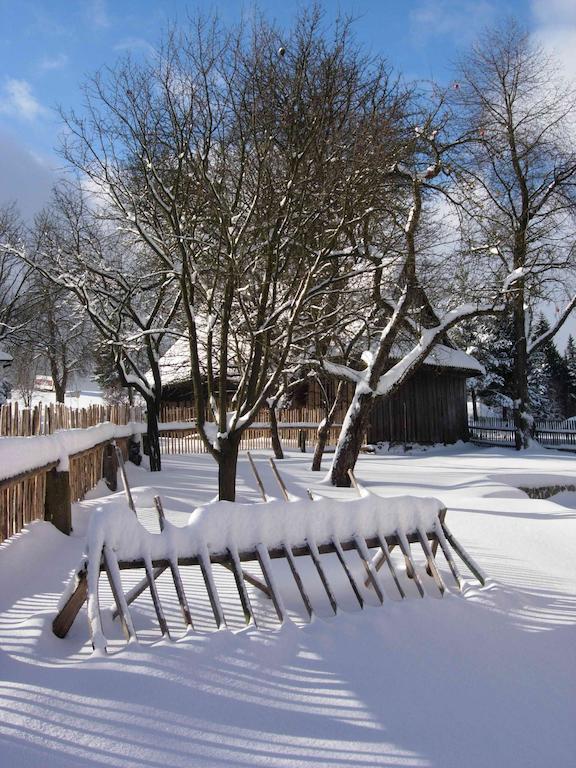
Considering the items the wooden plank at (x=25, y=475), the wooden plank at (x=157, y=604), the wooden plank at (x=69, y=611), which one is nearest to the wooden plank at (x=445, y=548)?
the wooden plank at (x=157, y=604)

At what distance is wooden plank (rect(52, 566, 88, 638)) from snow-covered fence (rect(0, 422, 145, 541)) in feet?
5.92

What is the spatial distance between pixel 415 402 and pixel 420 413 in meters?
0.58

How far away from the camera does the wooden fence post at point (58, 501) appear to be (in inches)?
294

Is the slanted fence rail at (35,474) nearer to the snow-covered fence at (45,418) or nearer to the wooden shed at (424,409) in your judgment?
the snow-covered fence at (45,418)

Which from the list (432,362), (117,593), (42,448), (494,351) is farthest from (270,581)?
(494,351)

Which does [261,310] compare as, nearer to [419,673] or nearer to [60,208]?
[419,673]

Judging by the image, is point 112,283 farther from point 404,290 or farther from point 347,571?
point 347,571

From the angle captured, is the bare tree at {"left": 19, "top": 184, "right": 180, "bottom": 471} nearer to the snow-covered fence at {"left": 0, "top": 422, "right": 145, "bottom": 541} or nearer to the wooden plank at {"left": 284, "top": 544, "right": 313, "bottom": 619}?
the snow-covered fence at {"left": 0, "top": 422, "right": 145, "bottom": 541}

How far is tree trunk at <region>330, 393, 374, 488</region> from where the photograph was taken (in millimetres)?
12852

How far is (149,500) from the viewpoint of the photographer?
9805mm

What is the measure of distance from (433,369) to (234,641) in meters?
24.1

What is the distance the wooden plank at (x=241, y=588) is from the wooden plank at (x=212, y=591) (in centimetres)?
16

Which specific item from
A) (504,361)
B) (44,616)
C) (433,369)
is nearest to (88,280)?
(44,616)

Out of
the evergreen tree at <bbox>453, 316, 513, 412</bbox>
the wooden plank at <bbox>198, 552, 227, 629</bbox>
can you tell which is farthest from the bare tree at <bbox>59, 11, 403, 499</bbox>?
the evergreen tree at <bbox>453, 316, 513, 412</bbox>
